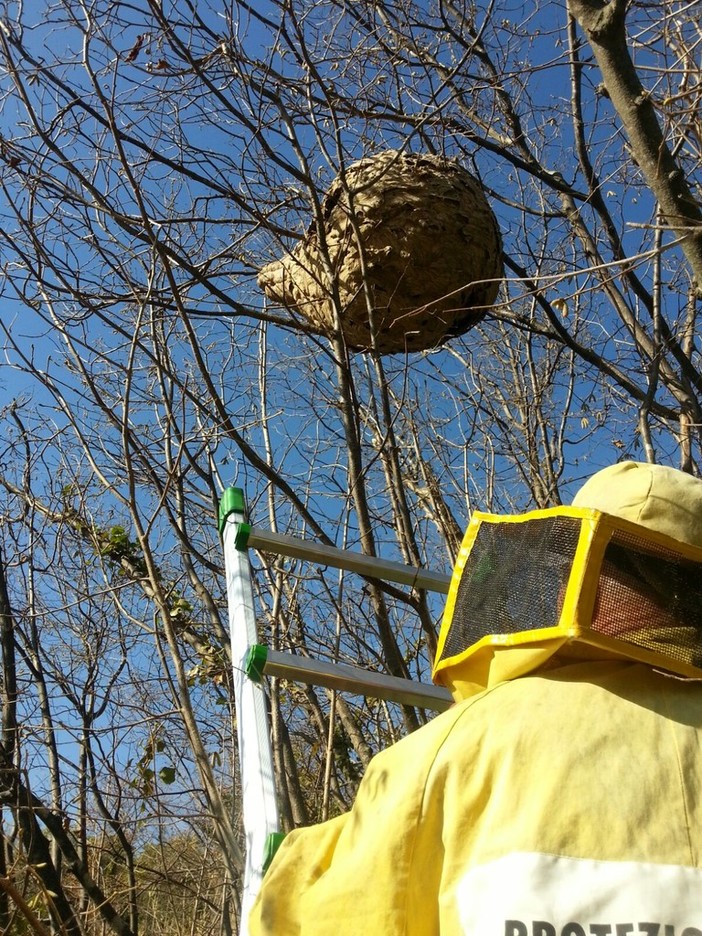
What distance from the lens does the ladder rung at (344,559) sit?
2268mm

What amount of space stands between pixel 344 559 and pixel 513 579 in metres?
0.89

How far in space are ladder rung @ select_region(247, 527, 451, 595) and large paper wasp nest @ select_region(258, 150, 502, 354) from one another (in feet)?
3.14

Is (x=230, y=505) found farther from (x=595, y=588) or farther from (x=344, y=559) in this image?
(x=595, y=588)

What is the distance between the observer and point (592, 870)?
45.2 inches

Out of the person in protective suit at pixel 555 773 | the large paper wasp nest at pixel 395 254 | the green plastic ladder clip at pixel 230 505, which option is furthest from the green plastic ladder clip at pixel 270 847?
the large paper wasp nest at pixel 395 254

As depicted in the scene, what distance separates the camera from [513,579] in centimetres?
143

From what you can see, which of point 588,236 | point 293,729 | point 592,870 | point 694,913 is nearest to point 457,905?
point 592,870

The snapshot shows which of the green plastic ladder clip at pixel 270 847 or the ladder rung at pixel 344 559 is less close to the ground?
the ladder rung at pixel 344 559

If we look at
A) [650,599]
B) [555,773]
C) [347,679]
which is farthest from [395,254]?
[555,773]

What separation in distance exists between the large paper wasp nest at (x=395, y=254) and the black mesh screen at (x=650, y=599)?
177cm

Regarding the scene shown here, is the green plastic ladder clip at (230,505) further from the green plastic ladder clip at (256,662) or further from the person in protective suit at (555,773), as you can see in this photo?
the person in protective suit at (555,773)

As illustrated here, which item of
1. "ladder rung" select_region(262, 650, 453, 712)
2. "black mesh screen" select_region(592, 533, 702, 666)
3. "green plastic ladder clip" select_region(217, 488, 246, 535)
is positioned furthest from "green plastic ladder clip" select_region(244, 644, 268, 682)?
"black mesh screen" select_region(592, 533, 702, 666)

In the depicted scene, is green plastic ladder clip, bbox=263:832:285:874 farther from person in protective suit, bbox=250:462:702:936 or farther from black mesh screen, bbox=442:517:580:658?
black mesh screen, bbox=442:517:580:658

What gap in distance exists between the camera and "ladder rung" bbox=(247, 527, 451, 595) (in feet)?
7.44
